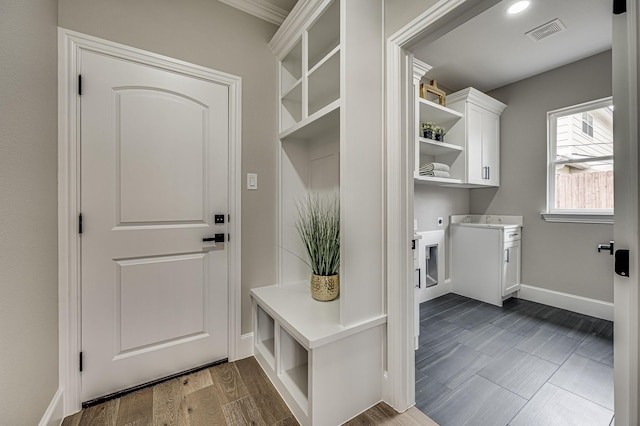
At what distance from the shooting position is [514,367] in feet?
5.99

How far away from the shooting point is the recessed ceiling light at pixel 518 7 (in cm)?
199

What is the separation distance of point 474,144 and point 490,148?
42cm

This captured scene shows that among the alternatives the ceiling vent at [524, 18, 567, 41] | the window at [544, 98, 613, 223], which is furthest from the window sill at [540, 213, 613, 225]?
the ceiling vent at [524, 18, 567, 41]

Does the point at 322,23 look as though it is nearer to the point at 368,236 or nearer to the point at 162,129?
the point at 162,129

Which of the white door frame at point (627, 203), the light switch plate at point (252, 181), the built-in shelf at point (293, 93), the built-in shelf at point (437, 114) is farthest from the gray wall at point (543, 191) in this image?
the light switch plate at point (252, 181)

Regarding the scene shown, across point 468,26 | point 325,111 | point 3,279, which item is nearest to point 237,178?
point 325,111

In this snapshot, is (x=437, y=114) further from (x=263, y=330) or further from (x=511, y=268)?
(x=263, y=330)

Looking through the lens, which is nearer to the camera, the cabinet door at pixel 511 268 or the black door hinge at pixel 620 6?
the black door hinge at pixel 620 6

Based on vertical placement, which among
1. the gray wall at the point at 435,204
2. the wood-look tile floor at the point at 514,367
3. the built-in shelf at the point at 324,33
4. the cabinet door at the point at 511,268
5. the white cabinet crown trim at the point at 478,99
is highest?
the white cabinet crown trim at the point at 478,99

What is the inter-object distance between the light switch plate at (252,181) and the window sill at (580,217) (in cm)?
324

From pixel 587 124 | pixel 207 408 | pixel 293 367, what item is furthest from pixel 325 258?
pixel 587 124

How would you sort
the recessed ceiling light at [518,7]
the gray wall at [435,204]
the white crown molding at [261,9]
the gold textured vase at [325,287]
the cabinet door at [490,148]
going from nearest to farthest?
the gold textured vase at [325,287] → the white crown molding at [261,9] → the recessed ceiling light at [518,7] → the gray wall at [435,204] → the cabinet door at [490,148]

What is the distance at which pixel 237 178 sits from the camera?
1.86 m

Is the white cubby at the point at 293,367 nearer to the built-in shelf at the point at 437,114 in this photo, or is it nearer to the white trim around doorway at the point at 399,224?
the white trim around doorway at the point at 399,224
